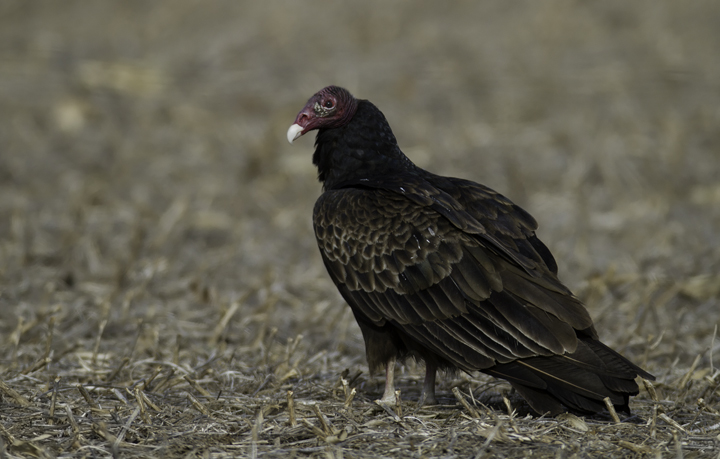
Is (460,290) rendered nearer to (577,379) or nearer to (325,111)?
(577,379)

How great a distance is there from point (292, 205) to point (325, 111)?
362 centimetres

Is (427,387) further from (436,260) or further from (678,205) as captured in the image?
(678,205)

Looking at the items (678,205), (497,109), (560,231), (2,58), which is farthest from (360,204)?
(2,58)

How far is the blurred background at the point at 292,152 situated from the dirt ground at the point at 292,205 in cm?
3

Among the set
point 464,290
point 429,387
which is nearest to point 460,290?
point 464,290

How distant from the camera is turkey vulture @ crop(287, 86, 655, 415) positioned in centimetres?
359

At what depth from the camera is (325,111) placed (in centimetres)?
455

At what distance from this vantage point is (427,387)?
4137 mm

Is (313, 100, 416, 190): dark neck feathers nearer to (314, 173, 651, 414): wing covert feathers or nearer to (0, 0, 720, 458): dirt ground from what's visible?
(314, 173, 651, 414): wing covert feathers

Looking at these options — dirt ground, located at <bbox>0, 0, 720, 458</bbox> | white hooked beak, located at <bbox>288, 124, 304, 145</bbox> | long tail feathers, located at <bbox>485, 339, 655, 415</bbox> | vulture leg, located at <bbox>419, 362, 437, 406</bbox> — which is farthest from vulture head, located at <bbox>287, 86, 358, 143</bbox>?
long tail feathers, located at <bbox>485, 339, 655, 415</bbox>

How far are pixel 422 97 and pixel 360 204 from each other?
6.97 metres

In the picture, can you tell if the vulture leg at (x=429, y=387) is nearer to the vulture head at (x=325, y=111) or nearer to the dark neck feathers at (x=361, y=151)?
the dark neck feathers at (x=361, y=151)

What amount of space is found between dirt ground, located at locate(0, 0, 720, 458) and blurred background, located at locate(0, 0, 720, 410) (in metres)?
0.03

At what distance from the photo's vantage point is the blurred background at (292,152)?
18.4ft
